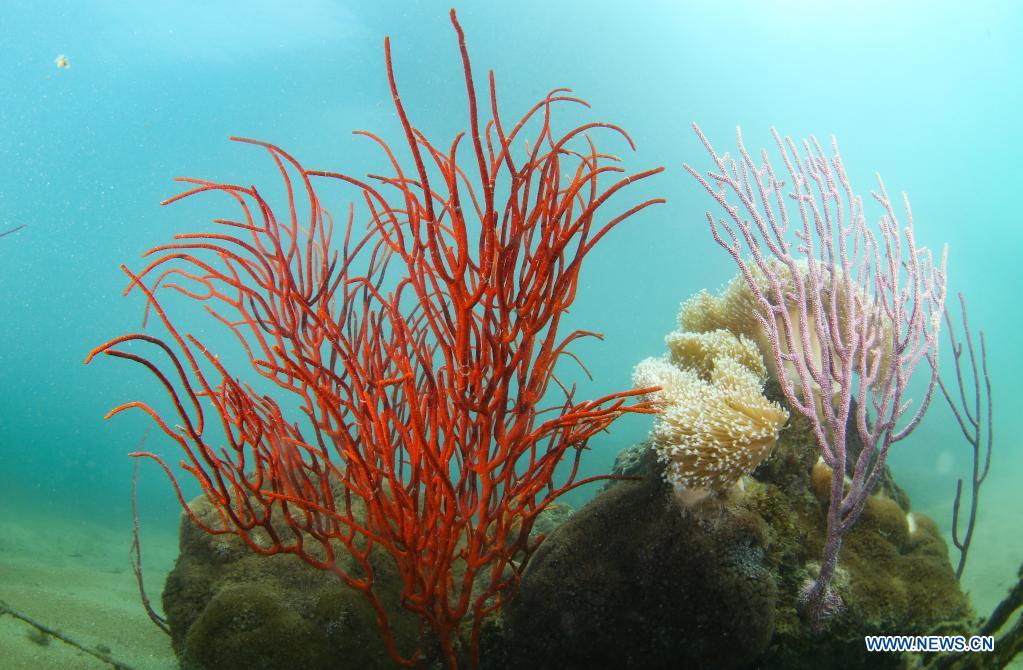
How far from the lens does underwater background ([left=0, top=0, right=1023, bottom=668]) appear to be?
22.3 metres

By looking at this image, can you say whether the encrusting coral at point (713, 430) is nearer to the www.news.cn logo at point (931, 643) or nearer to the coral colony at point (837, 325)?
the coral colony at point (837, 325)

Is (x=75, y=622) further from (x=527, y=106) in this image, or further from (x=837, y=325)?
(x=527, y=106)

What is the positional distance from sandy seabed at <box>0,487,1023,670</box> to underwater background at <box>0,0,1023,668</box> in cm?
19

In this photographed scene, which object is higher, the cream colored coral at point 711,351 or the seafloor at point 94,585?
the cream colored coral at point 711,351

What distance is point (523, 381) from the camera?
196 centimetres

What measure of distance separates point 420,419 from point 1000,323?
54.5 meters

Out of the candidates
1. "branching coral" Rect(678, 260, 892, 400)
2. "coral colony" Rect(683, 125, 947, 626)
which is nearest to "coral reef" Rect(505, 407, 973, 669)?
"coral colony" Rect(683, 125, 947, 626)

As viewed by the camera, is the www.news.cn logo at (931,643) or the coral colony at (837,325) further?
the www.news.cn logo at (931,643)

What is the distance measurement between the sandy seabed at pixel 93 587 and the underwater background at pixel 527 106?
0.19 m

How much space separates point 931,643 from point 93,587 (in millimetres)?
6966

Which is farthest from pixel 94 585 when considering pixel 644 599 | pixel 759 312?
pixel 759 312

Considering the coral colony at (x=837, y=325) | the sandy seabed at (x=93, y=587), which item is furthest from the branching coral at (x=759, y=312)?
the sandy seabed at (x=93, y=587)

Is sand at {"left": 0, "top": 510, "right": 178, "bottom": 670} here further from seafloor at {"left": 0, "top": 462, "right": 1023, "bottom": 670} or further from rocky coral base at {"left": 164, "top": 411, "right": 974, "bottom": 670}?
rocky coral base at {"left": 164, "top": 411, "right": 974, "bottom": 670}

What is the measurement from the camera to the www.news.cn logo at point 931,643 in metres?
2.39
